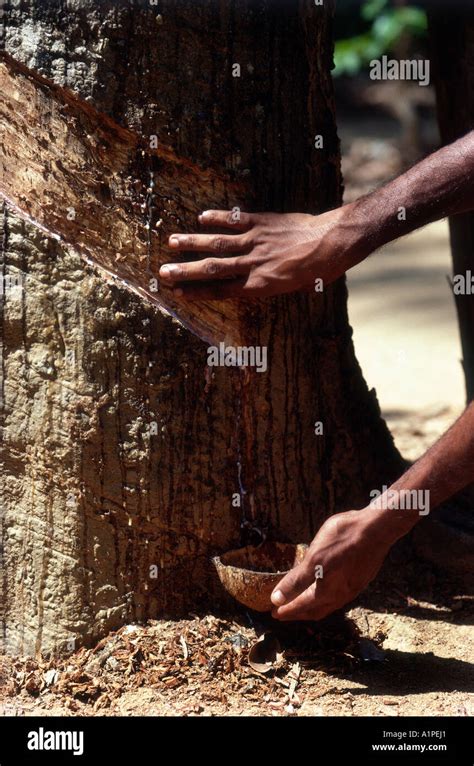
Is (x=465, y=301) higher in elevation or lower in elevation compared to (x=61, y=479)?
higher

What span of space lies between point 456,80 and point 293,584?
221 centimetres

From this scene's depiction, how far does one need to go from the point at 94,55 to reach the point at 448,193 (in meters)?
1.04

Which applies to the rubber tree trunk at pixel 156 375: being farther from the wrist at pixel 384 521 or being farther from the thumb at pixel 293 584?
the wrist at pixel 384 521

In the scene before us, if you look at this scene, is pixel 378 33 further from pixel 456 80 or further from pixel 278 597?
pixel 278 597

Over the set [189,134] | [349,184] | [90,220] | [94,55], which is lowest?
[90,220]

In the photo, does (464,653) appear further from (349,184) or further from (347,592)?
(349,184)

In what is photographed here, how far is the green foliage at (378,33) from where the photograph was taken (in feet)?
38.6

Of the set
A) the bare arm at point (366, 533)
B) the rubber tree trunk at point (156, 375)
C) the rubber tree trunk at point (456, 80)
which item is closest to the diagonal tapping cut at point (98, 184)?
the rubber tree trunk at point (156, 375)

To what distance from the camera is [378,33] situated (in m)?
11.9

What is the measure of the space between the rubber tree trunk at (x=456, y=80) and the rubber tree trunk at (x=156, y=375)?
3.45ft

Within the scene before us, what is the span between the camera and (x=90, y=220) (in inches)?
115

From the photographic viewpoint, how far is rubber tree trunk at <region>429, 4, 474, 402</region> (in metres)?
4.05

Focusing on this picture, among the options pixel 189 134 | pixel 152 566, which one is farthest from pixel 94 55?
pixel 152 566

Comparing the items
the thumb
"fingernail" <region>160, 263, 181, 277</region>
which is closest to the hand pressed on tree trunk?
"fingernail" <region>160, 263, 181, 277</region>
